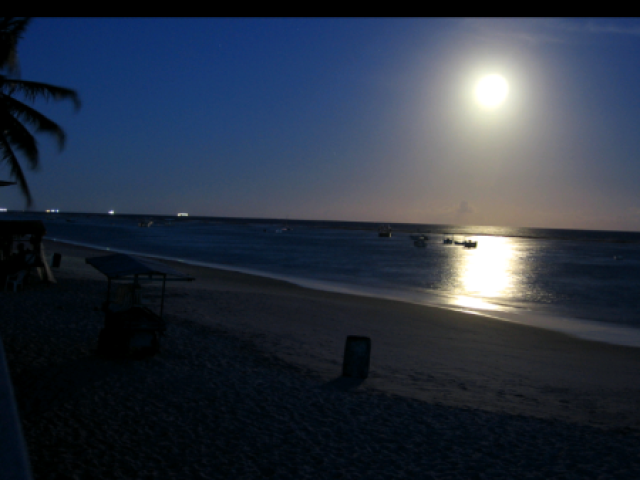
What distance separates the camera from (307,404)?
7.82 meters

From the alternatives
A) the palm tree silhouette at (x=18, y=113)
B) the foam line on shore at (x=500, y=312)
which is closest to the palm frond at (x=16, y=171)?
the palm tree silhouette at (x=18, y=113)

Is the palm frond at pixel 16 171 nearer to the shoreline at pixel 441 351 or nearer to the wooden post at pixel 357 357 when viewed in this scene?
the shoreline at pixel 441 351

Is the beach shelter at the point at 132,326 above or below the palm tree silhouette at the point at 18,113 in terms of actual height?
below

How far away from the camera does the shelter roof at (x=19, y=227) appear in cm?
1734

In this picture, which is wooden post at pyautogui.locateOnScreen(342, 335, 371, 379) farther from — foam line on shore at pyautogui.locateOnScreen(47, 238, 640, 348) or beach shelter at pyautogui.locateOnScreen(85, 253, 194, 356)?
foam line on shore at pyautogui.locateOnScreen(47, 238, 640, 348)

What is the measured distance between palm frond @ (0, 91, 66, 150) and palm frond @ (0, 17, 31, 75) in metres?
0.80

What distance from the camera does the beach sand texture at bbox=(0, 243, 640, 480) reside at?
230 inches

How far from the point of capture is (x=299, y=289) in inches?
997

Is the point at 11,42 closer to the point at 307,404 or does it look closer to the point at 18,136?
the point at 18,136

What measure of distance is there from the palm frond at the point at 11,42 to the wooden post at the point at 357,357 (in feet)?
34.4

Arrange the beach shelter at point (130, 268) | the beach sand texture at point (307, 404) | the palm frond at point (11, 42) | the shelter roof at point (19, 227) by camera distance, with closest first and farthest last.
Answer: the beach sand texture at point (307, 404), the beach shelter at point (130, 268), the palm frond at point (11, 42), the shelter roof at point (19, 227)

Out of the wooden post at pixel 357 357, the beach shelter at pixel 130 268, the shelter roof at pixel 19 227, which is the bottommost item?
the wooden post at pixel 357 357
